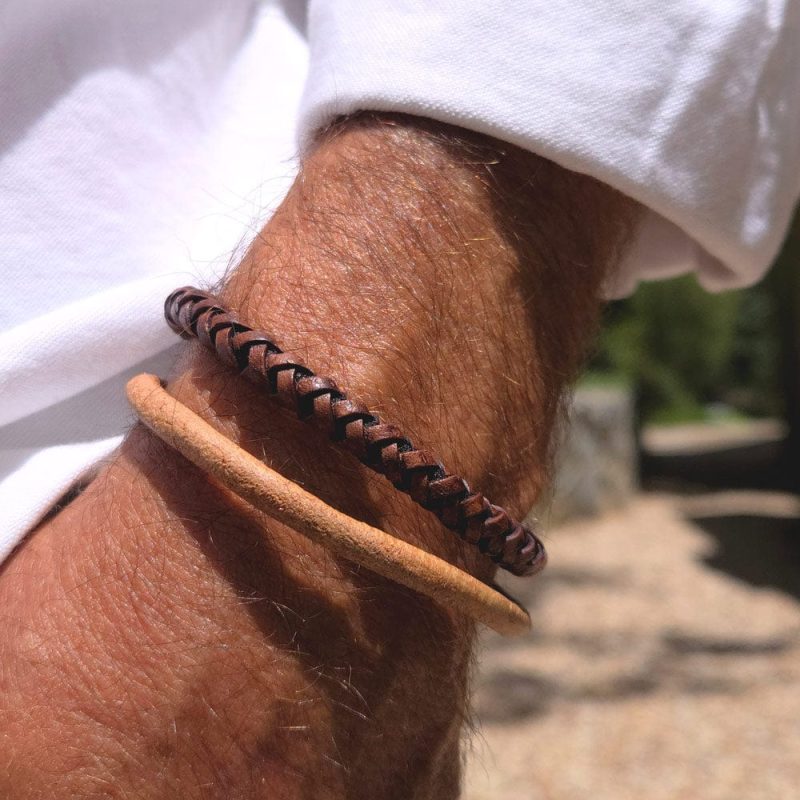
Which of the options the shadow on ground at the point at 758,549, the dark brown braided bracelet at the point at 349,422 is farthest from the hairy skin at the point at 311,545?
the shadow on ground at the point at 758,549

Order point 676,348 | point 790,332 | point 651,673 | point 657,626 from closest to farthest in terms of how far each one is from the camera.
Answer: point 651,673, point 657,626, point 790,332, point 676,348

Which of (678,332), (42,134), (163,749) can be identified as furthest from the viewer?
(678,332)

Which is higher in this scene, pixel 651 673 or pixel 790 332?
pixel 651 673

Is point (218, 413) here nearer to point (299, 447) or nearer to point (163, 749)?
point (299, 447)

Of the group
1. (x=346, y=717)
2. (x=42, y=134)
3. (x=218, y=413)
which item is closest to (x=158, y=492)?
(x=218, y=413)

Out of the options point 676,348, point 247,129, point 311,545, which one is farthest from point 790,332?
point 311,545

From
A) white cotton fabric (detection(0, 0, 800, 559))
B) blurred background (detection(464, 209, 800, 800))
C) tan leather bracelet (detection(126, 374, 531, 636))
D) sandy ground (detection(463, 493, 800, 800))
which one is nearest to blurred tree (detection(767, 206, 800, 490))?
blurred background (detection(464, 209, 800, 800))

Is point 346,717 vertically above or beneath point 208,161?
beneath

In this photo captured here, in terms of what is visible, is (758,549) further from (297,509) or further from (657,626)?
(297,509)
